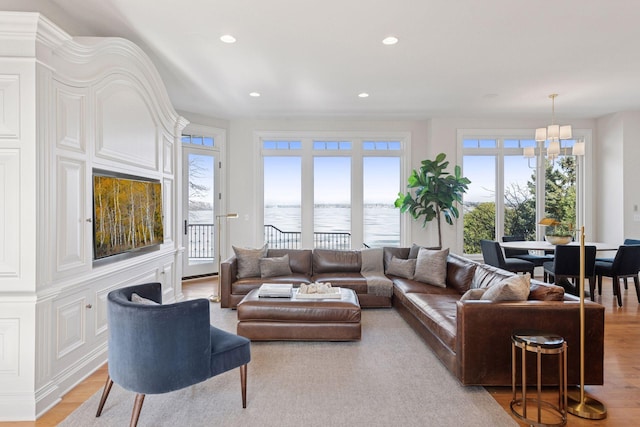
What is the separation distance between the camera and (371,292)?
15.6 ft

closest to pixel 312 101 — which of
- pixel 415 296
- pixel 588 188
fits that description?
pixel 415 296

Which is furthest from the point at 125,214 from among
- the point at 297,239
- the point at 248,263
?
the point at 297,239

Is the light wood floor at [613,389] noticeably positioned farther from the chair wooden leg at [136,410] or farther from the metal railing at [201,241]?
the metal railing at [201,241]

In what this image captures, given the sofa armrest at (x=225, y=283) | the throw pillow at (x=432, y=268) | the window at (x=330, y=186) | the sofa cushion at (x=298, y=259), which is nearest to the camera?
the throw pillow at (x=432, y=268)

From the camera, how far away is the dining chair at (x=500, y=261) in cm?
526

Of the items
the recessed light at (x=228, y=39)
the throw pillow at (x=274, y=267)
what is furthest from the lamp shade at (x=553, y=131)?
the recessed light at (x=228, y=39)

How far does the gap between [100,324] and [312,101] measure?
430 centimetres

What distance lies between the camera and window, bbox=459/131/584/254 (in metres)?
7.09

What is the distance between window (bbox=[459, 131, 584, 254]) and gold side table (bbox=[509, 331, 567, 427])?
16.0 feet

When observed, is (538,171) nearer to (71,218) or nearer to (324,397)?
(324,397)

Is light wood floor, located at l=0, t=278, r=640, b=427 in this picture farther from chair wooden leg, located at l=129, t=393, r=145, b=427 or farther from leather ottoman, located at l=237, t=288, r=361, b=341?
leather ottoman, located at l=237, t=288, r=361, b=341

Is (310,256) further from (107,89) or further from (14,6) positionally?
(14,6)

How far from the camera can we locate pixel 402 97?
573cm

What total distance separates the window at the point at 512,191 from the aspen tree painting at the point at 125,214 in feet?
18.1
